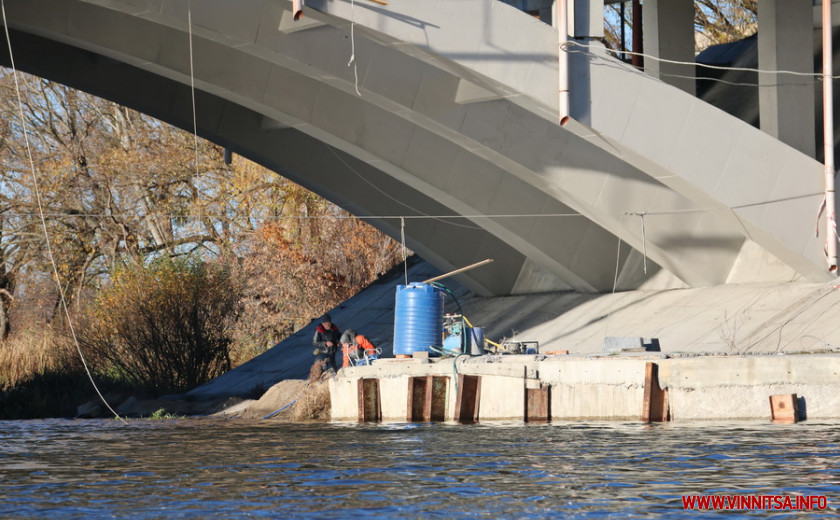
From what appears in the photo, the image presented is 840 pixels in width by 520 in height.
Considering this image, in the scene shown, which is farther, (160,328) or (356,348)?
(160,328)

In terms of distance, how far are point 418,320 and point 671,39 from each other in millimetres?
8489

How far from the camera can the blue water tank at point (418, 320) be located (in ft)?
82.4

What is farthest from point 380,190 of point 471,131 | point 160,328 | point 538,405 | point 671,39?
point 538,405

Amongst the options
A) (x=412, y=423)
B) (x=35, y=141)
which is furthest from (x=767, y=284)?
(x=35, y=141)

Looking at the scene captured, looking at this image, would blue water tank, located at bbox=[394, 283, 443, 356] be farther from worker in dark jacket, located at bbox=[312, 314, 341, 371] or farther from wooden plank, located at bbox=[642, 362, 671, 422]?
wooden plank, located at bbox=[642, 362, 671, 422]

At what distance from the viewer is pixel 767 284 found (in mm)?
25531

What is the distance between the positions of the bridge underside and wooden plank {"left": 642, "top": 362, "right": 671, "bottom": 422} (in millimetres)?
5061

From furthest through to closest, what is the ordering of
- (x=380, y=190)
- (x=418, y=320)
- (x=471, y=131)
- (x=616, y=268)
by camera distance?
1. (x=380, y=190)
2. (x=616, y=268)
3. (x=471, y=131)
4. (x=418, y=320)

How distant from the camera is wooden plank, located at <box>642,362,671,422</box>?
1911cm

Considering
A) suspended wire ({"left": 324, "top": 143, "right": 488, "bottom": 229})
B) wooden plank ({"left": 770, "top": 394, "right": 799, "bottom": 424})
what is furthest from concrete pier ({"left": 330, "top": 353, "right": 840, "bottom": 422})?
suspended wire ({"left": 324, "top": 143, "right": 488, "bottom": 229})

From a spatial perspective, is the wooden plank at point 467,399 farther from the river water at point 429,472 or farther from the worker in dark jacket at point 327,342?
the worker in dark jacket at point 327,342

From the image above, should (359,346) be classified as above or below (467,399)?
above

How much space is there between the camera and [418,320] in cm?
2519

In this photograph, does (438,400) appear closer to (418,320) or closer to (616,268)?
(418,320)
